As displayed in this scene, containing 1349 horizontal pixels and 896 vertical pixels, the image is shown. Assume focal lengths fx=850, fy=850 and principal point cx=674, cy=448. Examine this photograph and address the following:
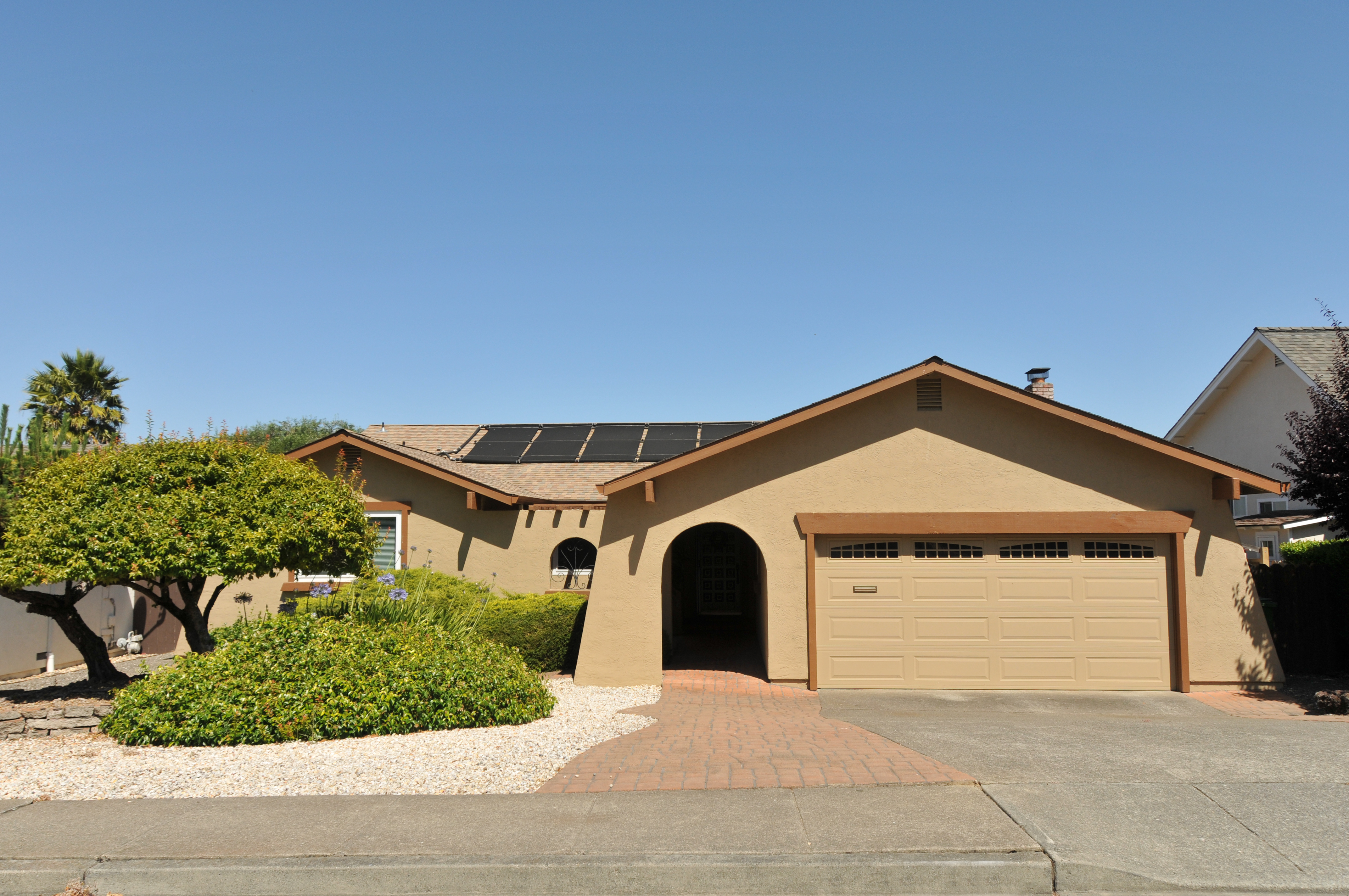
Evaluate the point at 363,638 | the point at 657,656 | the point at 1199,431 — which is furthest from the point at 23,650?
the point at 1199,431

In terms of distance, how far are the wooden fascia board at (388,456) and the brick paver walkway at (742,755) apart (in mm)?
6403

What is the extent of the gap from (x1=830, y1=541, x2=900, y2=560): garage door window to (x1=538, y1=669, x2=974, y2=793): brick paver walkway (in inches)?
83.4

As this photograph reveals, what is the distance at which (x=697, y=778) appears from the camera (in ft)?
23.0

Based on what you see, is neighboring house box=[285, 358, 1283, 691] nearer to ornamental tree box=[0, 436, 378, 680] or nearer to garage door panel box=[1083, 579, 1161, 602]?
garage door panel box=[1083, 579, 1161, 602]

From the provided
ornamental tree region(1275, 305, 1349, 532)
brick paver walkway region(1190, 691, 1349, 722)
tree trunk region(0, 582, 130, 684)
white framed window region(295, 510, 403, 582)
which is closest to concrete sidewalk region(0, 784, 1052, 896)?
tree trunk region(0, 582, 130, 684)

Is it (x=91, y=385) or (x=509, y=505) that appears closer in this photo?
(x=509, y=505)

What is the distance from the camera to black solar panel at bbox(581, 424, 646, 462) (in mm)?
20656

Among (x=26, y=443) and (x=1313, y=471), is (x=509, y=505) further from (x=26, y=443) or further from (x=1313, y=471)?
(x=1313, y=471)

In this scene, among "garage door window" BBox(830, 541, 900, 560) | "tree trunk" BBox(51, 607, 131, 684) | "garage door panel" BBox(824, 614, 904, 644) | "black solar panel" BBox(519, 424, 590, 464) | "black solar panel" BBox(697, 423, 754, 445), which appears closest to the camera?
"tree trunk" BBox(51, 607, 131, 684)

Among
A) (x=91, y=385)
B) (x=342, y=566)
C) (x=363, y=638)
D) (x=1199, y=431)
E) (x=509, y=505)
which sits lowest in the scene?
(x=363, y=638)

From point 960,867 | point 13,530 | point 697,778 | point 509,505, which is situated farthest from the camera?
point 509,505

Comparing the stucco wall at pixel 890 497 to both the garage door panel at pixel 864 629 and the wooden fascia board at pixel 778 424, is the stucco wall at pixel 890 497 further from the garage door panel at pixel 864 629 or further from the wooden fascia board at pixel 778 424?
the garage door panel at pixel 864 629

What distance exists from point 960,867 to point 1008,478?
768 cm

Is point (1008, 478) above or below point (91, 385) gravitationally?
below
